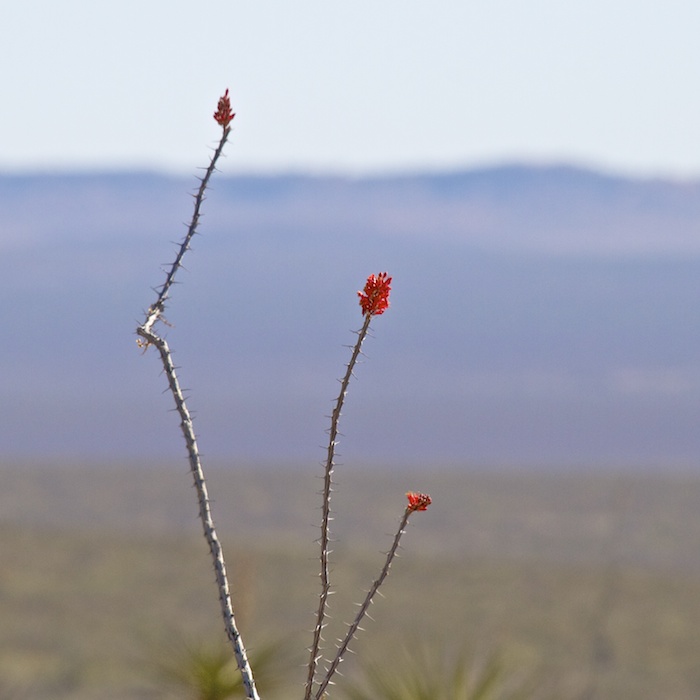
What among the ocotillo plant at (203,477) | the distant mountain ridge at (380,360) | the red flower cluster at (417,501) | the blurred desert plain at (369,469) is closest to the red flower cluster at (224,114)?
the ocotillo plant at (203,477)

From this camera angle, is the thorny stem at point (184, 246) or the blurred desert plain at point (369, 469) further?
the blurred desert plain at point (369, 469)

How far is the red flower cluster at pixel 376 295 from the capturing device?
2539 millimetres

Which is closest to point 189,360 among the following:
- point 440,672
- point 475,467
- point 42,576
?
point 475,467

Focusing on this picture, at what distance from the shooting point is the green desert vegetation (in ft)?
65.0

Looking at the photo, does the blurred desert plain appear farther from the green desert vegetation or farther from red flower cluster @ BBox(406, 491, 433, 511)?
red flower cluster @ BBox(406, 491, 433, 511)

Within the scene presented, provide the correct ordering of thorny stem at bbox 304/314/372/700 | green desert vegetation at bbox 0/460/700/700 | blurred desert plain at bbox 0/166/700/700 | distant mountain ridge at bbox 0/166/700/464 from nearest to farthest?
thorny stem at bbox 304/314/372/700
green desert vegetation at bbox 0/460/700/700
blurred desert plain at bbox 0/166/700/700
distant mountain ridge at bbox 0/166/700/464

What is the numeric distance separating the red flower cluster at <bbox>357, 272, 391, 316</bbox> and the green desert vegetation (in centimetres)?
304

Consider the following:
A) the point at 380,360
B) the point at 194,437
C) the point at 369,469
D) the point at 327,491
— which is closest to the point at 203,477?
the point at 194,437

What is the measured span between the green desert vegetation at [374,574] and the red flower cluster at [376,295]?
3.04 metres

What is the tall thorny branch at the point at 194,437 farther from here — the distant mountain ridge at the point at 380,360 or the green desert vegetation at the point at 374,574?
the distant mountain ridge at the point at 380,360

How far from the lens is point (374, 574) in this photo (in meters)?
27.5

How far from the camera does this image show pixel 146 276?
7072 inches

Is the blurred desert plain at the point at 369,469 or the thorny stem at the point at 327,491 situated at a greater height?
the blurred desert plain at the point at 369,469

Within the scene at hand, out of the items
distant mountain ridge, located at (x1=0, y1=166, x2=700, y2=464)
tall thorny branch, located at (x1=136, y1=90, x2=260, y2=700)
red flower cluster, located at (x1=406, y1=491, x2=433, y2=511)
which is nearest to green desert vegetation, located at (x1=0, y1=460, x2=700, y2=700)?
tall thorny branch, located at (x1=136, y1=90, x2=260, y2=700)
